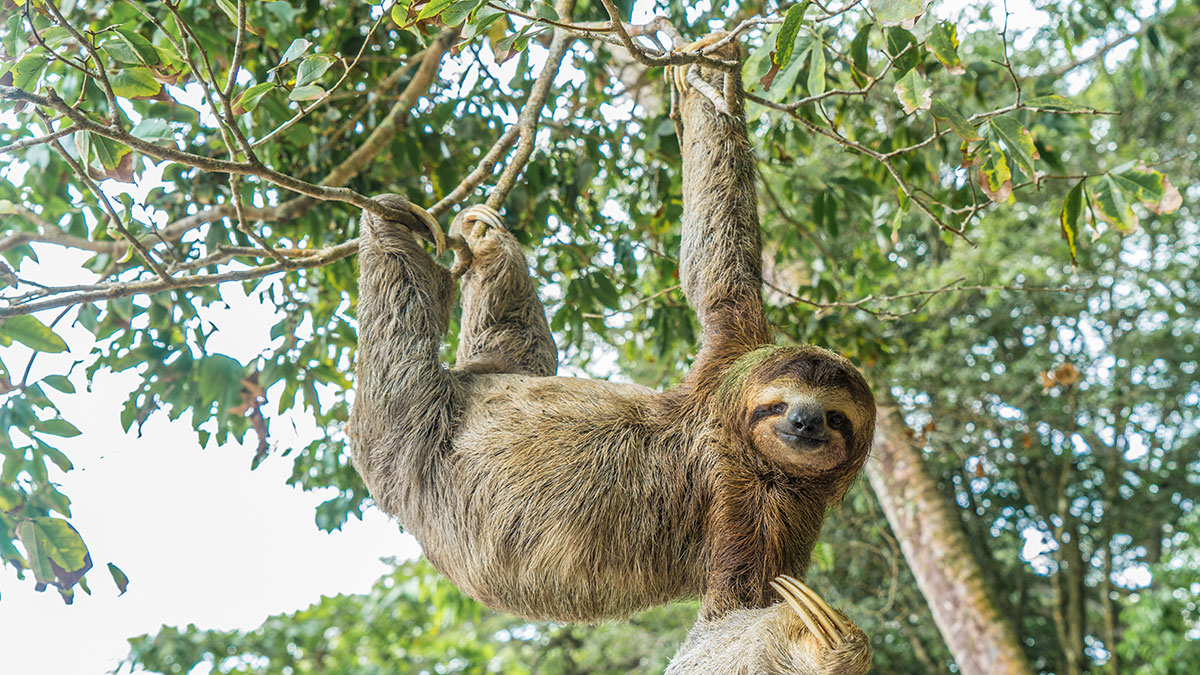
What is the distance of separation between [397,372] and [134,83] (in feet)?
5.55

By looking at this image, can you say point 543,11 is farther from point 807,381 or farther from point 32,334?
point 32,334

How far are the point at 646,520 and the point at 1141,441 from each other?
1802cm

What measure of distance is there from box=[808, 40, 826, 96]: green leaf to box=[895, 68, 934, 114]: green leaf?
78 centimetres

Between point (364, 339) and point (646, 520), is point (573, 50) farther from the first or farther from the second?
point (646, 520)

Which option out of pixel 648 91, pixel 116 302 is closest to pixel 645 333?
pixel 648 91

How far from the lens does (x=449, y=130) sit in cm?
689

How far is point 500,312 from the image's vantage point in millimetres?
5012

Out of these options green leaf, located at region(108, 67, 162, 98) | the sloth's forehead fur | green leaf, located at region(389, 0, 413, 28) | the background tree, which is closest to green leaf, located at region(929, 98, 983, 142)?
the background tree

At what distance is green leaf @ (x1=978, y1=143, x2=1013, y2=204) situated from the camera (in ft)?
12.5

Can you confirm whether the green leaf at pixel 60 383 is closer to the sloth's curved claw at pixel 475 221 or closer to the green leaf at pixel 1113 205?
the sloth's curved claw at pixel 475 221

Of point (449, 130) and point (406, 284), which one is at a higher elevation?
point (449, 130)

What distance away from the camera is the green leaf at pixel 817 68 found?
4.07 meters

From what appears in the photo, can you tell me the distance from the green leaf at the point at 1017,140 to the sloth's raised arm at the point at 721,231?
1335 mm

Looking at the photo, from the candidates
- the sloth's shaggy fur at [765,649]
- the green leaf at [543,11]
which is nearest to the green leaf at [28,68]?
the green leaf at [543,11]
